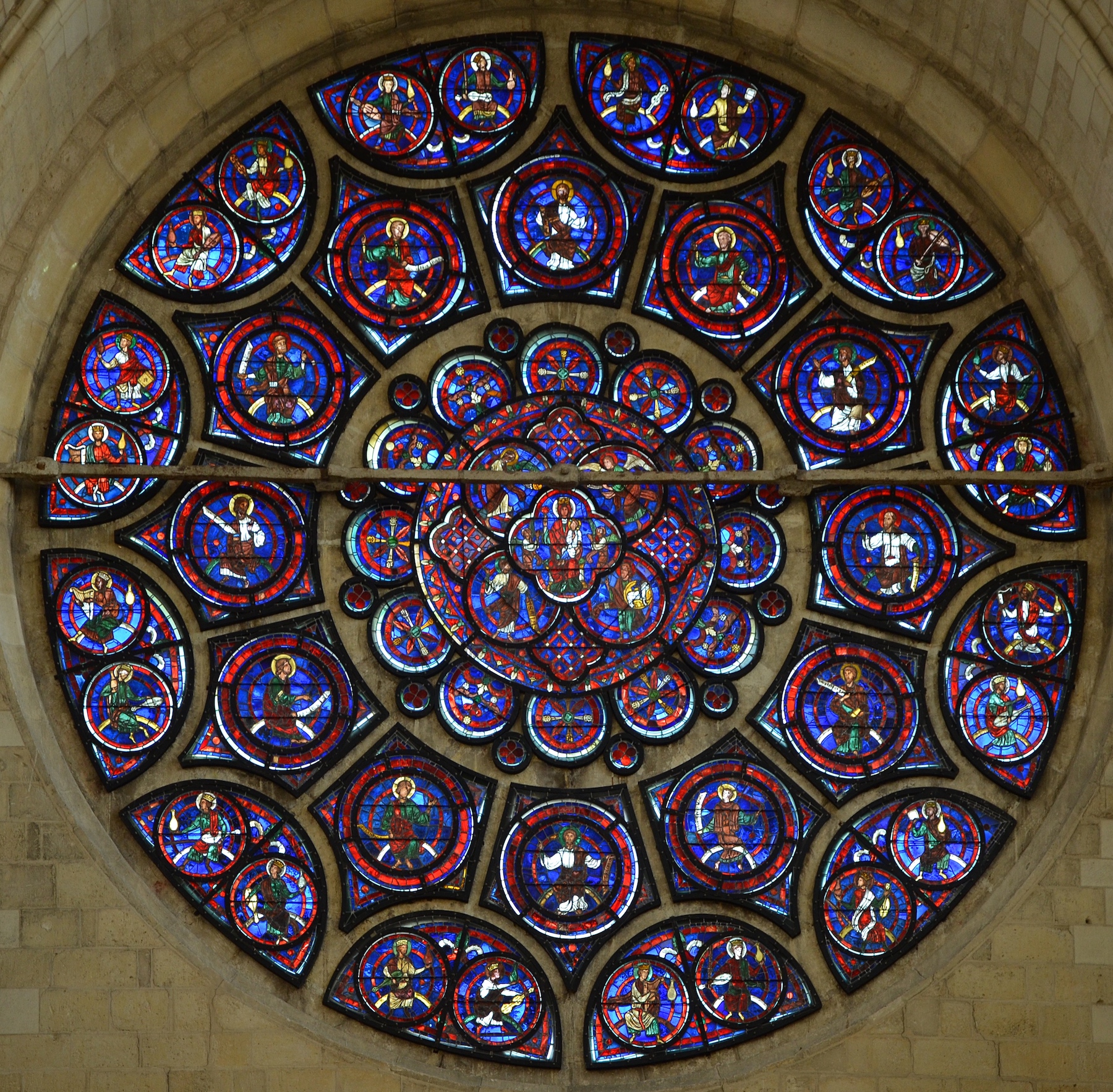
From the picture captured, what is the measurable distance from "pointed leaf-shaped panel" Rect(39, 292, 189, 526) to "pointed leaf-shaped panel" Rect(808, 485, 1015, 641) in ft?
13.1

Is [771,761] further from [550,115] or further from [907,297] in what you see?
[550,115]

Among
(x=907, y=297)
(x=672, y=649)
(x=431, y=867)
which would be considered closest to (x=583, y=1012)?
(x=431, y=867)

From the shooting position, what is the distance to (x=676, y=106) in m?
14.6

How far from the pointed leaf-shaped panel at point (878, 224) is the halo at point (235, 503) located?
3.84 metres

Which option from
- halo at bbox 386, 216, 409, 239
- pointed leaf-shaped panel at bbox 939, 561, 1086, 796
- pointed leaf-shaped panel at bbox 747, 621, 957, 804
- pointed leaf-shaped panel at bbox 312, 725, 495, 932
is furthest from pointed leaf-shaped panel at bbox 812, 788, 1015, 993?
halo at bbox 386, 216, 409, 239

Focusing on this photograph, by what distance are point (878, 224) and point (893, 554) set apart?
6.81 ft

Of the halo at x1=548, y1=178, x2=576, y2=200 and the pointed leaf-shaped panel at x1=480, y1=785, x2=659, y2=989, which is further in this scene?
the halo at x1=548, y1=178, x2=576, y2=200

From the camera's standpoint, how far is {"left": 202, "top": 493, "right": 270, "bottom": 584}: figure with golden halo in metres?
14.2

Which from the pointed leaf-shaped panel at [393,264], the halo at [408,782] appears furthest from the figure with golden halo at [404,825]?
the pointed leaf-shaped panel at [393,264]

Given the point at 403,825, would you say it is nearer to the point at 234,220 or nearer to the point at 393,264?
the point at 393,264

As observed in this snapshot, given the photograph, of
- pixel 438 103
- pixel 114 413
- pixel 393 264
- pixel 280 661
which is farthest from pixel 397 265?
pixel 280 661

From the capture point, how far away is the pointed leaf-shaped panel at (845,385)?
14422 mm

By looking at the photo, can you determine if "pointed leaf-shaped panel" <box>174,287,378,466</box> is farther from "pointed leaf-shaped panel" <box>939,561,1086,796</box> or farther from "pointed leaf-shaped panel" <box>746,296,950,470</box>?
"pointed leaf-shaped panel" <box>939,561,1086,796</box>

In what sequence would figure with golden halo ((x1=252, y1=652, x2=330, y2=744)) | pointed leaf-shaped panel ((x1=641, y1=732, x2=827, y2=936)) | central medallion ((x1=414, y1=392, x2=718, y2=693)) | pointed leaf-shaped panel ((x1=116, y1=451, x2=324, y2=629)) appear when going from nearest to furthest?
pointed leaf-shaped panel ((x1=641, y1=732, x2=827, y2=936)) → figure with golden halo ((x1=252, y1=652, x2=330, y2=744)) → pointed leaf-shaped panel ((x1=116, y1=451, x2=324, y2=629)) → central medallion ((x1=414, y1=392, x2=718, y2=693))
